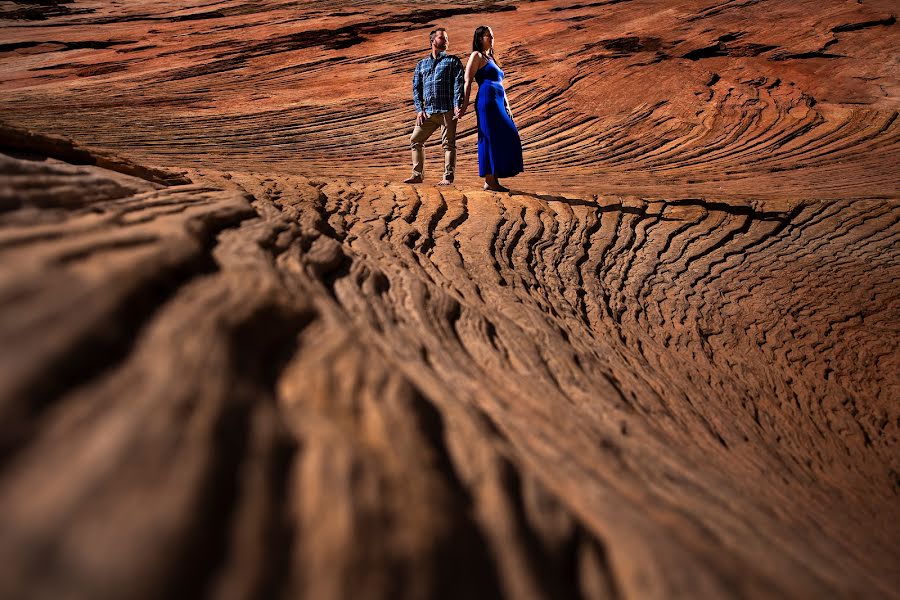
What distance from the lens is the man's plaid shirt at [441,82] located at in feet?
14.3

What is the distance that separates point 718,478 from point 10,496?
134 cm

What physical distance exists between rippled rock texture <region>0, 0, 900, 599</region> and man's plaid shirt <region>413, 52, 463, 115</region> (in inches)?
31.7

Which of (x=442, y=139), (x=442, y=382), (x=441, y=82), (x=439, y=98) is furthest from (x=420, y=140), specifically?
(x=442, y=382)

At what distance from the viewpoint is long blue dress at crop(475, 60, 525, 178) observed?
4.22 metres

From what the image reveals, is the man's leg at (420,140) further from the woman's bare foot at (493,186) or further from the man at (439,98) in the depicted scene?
the woman's bare foot at (493,186)

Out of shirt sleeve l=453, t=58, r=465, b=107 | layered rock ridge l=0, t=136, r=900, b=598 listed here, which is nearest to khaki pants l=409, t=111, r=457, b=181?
shirt sleeve l=453, t=58, r=465, b=107

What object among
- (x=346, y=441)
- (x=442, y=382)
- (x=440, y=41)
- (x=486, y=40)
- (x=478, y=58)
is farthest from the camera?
(x=440, y=41)

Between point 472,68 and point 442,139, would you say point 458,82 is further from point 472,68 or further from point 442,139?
point 442,139

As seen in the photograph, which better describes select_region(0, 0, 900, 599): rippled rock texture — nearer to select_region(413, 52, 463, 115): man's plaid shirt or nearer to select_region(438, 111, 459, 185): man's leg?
select_region(438, 111, 459, 185): man's leg

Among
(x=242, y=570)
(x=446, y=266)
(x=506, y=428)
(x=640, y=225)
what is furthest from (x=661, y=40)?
(x=242, y=570)

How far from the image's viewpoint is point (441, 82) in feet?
14.3

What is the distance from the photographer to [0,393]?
612 mm

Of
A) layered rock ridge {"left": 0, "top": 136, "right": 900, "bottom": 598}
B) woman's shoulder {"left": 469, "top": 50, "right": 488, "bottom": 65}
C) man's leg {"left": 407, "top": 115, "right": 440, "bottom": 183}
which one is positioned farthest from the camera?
man's leg {"left": 407, "top": 115, "right": 440, "bottom": 183}

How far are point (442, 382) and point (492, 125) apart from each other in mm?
3453
